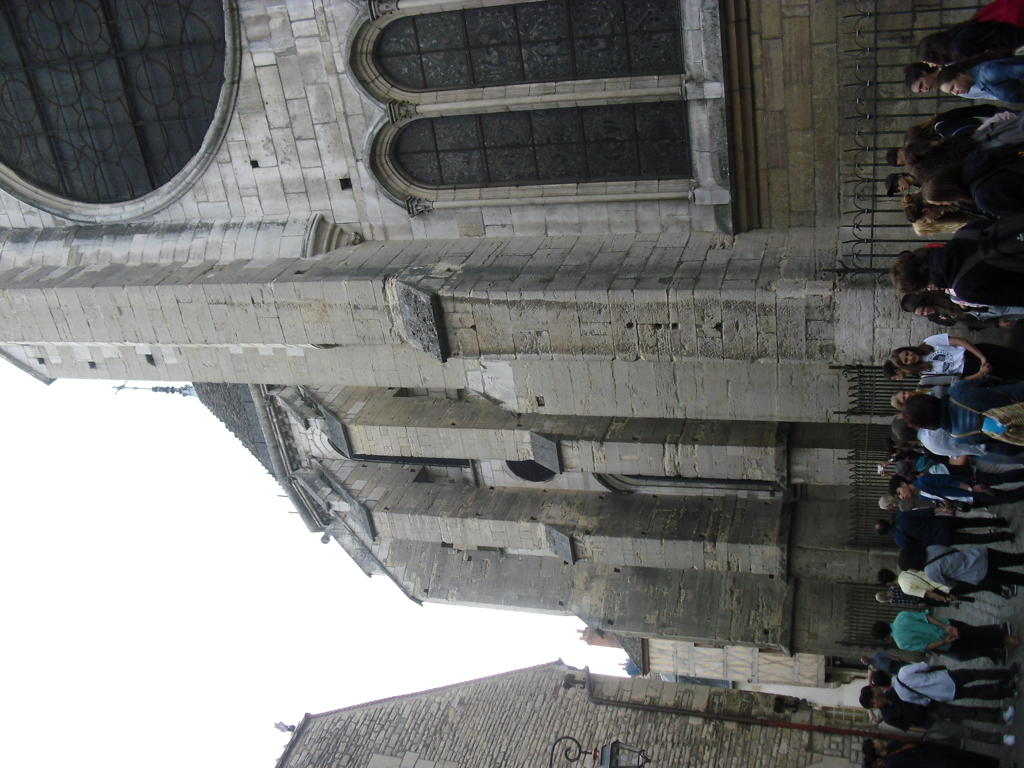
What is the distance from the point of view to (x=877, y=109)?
765cm

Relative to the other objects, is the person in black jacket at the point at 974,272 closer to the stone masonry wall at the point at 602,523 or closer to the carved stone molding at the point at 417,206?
the carved stone molding at the point at 417,206

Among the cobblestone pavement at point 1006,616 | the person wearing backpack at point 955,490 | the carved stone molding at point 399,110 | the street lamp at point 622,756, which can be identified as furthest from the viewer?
the street lamp at point 622,756

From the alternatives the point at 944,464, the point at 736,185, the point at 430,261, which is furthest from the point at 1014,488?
the point at 430,261

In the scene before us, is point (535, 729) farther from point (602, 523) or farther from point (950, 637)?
point (950, 637)

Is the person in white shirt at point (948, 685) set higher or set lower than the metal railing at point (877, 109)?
lower

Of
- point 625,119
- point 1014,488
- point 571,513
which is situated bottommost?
point 571,513

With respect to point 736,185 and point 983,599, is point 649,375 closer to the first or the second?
point 736,185

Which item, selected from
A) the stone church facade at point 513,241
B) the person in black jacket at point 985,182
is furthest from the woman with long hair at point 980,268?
the stone church facade at point 513,241

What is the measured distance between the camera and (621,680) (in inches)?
659

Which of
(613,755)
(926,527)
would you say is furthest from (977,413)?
(613,755)

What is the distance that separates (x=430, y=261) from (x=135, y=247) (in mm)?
4048

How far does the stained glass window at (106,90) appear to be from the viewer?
376 inches

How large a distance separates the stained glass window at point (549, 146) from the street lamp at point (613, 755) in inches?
435

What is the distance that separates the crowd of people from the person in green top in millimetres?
12
